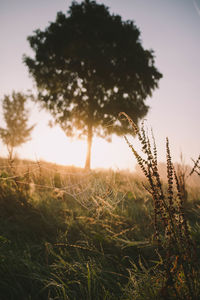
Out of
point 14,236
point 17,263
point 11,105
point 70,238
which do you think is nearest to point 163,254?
point 70,238

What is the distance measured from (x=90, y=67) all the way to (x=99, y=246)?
43.5ft

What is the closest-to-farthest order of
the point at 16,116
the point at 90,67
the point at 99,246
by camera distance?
the point at 99,246, the point at 90,67, the point at 16,116

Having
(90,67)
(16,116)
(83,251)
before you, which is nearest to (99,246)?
(83,251)

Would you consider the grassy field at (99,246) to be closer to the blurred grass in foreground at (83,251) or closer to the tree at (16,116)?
the blurred grass in foreground at (83,251)

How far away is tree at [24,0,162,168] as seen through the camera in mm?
12141

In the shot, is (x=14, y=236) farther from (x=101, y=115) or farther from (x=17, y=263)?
(x=101, y=115)

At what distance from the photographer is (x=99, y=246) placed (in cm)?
168

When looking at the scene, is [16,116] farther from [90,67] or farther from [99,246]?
[99,246]

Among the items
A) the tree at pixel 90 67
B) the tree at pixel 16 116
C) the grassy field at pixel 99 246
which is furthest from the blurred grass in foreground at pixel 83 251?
the tree at pixel 16 116

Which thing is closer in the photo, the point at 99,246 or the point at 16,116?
the point at 99,246

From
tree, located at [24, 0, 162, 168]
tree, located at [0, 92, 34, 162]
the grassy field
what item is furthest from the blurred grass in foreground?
tree, located at [0, 92, 34, 162]

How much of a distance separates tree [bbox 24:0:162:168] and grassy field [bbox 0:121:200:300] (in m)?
10.1

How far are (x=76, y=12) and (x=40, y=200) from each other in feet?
50.7

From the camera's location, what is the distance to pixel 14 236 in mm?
1714
